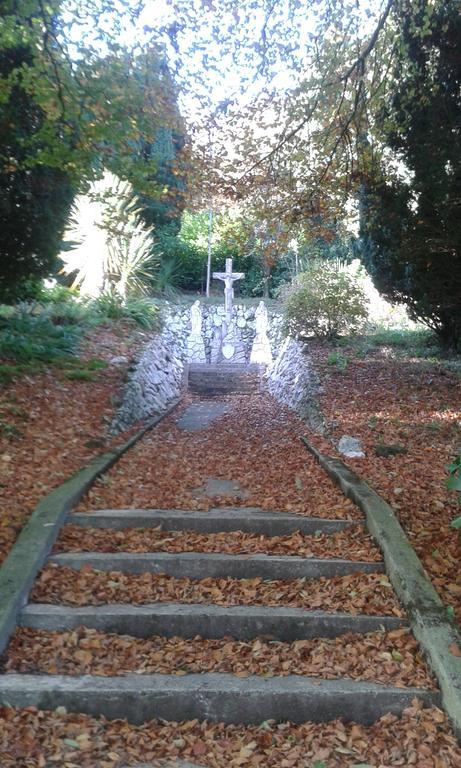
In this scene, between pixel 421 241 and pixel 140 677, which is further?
pixel 421 241

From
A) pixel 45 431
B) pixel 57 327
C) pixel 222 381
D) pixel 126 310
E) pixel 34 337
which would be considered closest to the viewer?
pixel 45 431

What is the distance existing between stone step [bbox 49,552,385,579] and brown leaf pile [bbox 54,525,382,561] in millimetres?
154

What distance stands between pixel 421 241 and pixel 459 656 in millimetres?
6948

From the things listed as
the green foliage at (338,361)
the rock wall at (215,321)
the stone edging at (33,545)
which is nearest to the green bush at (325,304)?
the green foliage at (338,361)

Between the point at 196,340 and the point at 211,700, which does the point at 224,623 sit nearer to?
the point at 211,700

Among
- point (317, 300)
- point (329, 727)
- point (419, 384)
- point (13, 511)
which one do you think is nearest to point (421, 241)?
point (419, 384)

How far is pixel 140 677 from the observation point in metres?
3.35

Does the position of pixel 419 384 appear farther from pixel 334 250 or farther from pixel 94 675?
→ pixel 334 250

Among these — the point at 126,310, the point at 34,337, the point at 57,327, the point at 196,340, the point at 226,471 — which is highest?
the point at 126,310

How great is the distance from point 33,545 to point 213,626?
1297mm

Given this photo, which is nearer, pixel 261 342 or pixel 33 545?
pixel 33 545

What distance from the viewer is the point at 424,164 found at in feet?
28.4

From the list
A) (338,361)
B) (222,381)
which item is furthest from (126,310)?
(338,361)

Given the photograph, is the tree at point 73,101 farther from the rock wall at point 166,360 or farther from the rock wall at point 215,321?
the rock wall at point 215,321
